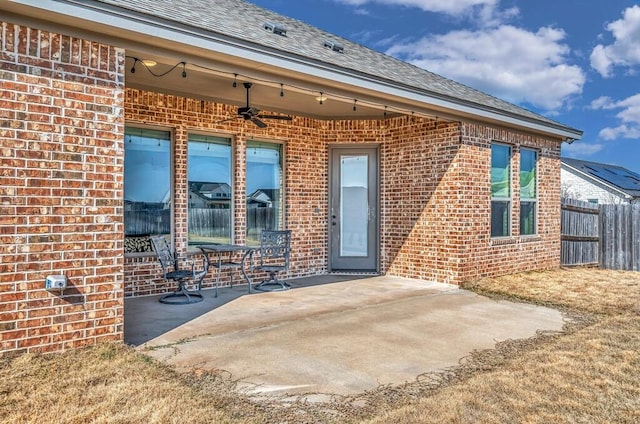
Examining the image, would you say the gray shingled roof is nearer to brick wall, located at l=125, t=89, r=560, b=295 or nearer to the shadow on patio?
brick wall, located at l=125, t=89, r=560, b=295

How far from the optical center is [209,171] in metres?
7.50

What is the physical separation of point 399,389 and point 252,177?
5327 millimetres

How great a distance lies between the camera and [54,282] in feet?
12.3

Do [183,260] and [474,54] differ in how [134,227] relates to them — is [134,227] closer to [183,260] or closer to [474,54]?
[183,260]

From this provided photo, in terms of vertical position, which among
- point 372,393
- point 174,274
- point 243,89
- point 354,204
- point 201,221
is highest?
point 243,89

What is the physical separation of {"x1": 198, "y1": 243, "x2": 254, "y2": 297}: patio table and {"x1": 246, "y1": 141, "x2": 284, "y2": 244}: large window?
0.49m

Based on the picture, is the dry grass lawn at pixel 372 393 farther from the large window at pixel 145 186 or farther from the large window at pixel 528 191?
the large window at pixel 528 191

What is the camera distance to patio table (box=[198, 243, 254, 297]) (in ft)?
22.4

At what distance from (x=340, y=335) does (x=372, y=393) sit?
1.50 m

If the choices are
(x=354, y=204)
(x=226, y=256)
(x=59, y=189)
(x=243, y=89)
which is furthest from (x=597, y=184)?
(x=59, y=189)

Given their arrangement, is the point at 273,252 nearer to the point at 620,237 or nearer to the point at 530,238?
the point at 530,238

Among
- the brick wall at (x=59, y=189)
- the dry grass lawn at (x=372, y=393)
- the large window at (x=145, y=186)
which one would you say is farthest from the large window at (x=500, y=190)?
the brick wall at (x=59, y=189)

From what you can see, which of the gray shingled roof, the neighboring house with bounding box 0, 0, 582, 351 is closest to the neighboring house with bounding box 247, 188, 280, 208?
the neighboring house with bounding box 0, 0, 582, 351

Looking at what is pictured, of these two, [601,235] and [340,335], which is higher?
[601,235]
